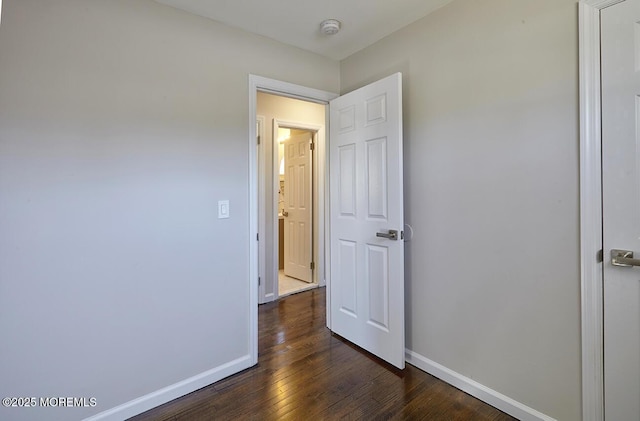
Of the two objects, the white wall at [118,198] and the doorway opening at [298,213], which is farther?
the doorway opening at [298,213]

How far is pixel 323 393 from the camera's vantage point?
74.4 inches

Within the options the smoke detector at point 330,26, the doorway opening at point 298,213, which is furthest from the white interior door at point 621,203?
the doorway opening at point 298,213

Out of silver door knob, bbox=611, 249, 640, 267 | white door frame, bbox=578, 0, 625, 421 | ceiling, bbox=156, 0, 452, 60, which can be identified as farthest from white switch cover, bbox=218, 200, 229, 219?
silver door knob, bbox=611, 249, 640, 267

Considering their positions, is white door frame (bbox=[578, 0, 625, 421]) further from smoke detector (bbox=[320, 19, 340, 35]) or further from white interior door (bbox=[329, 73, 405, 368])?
smoke detector (bbox=[320, 19, 340, 35])

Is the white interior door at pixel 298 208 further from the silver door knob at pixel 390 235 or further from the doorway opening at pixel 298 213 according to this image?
the silver door knob at pixel 390 235

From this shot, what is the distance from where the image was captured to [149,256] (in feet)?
5.90

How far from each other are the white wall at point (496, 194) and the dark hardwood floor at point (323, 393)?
230 mm

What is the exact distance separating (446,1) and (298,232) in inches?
120

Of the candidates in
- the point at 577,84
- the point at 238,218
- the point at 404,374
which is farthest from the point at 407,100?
the point at 404,374

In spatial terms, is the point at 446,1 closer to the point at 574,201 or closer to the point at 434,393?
the point at 574,201

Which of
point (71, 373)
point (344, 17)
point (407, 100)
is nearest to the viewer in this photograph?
point (71, 373)

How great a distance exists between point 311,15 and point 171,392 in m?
2.55

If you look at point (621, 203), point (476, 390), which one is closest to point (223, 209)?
point (476, 390)

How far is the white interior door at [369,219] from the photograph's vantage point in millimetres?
2088
